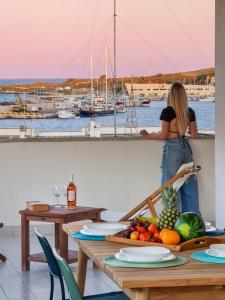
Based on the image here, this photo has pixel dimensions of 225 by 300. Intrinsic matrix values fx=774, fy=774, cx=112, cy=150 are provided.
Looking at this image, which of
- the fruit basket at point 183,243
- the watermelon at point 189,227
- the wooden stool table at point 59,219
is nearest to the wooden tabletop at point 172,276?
the fruit basket at point 183,243

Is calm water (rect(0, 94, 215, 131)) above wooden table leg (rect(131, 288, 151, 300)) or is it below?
above

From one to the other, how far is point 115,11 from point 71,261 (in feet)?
11.1

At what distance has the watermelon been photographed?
3363 mm

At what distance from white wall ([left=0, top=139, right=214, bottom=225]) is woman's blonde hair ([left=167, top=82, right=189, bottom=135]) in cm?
89

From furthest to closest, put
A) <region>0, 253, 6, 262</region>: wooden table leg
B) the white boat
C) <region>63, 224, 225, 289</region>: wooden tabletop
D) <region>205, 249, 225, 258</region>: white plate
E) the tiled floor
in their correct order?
the white boat → <region>0, 253, 6, 262</region>: wooden table leg → the tiled floor → <region>205, 249, 225, 258</region>: white plate → <region>63, 224, 225, 289</region>: wooden tabletop

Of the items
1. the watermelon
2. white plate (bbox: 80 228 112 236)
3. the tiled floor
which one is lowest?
the tiled floor

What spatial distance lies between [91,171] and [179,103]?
1316 millimetres

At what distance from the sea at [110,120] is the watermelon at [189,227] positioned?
15.8 ft

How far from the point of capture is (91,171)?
307 inches

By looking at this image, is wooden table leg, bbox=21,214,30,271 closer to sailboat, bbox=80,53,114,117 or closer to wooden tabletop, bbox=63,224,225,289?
sailboat, bbox=80,53,114,117

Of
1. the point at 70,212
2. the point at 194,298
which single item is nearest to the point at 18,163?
the point at 70,212

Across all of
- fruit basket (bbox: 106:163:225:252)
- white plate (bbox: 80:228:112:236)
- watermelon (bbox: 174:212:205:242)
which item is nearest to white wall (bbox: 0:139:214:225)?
white plate (bbox: 80:228:112:236)

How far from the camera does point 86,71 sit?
330 inches

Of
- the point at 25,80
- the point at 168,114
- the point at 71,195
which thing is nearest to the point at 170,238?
the point at 71,195
